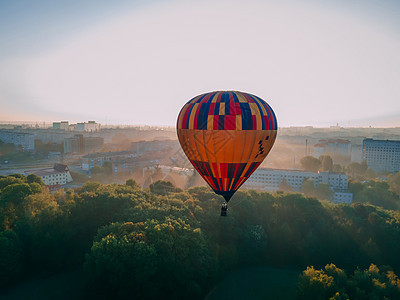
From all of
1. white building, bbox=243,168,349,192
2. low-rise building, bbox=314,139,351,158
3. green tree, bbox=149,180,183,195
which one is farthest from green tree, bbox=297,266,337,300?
low-rise building, bbox=314,139,351,158

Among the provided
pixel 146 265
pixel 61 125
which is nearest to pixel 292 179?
pixel 146 265

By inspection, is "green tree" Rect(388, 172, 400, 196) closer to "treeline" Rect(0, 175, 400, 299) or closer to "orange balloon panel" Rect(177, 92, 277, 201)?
"treeline" Rect(0, 175, 400, 299)

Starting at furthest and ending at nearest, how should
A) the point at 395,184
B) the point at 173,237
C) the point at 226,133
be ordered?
the point at 395,184
the point at 173,237
the point at 226,133

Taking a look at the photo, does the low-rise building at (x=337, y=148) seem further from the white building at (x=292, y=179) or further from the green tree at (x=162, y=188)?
the green tree at (x=162, y=188)

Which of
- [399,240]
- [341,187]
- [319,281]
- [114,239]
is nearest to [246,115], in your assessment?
[319,281]

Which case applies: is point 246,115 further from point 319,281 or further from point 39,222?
point 39,222

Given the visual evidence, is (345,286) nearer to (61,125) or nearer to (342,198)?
(342,198)
